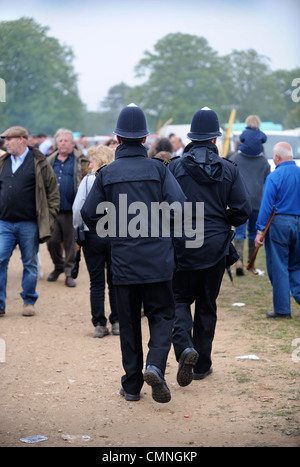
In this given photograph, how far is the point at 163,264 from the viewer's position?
18.6 feet

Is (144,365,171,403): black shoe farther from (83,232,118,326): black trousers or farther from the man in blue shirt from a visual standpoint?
the man in blue shirt

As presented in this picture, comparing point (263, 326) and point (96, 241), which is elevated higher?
point (96, 241)

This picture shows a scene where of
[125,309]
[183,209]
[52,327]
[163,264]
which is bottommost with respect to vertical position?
[52,327]

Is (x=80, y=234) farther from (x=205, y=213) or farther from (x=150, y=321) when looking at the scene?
(x=150, y=321)

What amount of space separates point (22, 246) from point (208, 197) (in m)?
3.53

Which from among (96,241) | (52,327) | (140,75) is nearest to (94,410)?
(96,241)

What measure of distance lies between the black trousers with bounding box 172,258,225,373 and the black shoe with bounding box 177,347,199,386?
0.51 ft

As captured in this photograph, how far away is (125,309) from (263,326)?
10.1ft

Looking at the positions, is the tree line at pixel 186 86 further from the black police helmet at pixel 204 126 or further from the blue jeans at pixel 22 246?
the black police helmet at pixel 204 126

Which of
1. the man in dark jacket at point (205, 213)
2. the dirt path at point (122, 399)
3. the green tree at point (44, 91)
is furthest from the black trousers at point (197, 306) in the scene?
the green tree at point (44, 91)

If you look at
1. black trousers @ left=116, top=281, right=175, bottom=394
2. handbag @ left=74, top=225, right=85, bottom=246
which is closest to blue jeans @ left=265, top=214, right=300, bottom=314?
handbag @ left=74, top=225, right=85, bottom=246

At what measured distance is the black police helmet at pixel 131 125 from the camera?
18.8 feet

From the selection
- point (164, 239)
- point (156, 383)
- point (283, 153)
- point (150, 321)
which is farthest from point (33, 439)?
point (283, 153)

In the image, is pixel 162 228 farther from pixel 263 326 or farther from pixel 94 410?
pixel 263 326
